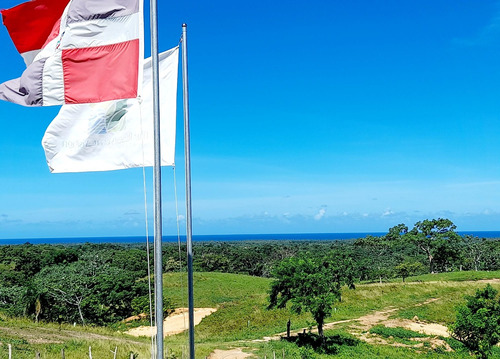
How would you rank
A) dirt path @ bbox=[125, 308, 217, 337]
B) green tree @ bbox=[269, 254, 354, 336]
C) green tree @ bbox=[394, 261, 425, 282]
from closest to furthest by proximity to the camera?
green tree @ bbox=[269, 254, 354, 336] → dirt path @ bbox=[125, 308, 217, 337] → green tree @ bbox=[394, 261, 425, 282]

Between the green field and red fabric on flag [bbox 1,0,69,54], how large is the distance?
27.8 ft

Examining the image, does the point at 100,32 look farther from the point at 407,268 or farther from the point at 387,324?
the point at 407,268

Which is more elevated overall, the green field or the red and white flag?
the red and white flag

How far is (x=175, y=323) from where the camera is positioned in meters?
39.4

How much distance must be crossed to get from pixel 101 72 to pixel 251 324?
32084mm

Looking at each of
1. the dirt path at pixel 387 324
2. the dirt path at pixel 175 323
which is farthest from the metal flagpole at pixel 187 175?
the dirt path at pixel 175 323

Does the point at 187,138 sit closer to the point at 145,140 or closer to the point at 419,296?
the point at 145,140

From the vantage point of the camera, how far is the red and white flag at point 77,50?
6.09 metres

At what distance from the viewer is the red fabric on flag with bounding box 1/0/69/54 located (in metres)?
6.19

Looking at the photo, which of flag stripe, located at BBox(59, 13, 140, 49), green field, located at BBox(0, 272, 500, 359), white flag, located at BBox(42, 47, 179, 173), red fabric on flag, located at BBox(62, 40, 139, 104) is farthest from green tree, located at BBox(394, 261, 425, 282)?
flag stripe, located at BBox(59, 13, 140, 49)

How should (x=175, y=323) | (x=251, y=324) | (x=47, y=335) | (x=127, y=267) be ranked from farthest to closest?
(x=127, y=267) < (x=175, y=323) < (x=251, y=324) < (x=47, y=335)

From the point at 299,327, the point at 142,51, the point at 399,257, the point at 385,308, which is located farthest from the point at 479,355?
the point at 399,257

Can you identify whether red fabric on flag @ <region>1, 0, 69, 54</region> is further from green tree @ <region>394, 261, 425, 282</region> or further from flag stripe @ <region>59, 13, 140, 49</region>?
green tree @ <region>394, 261, 425, 282</region>

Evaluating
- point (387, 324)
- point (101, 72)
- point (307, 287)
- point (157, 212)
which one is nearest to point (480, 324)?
point (307, 287)
